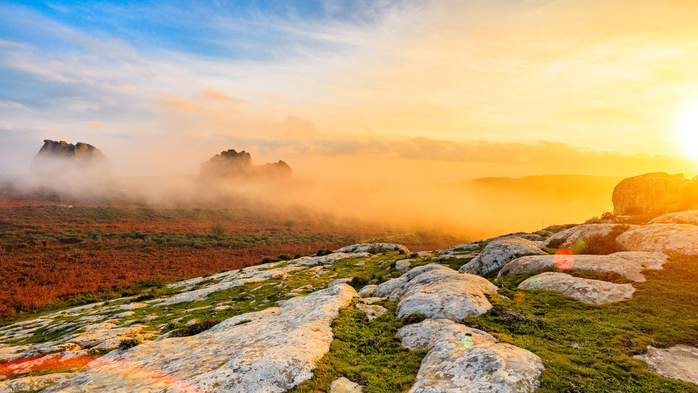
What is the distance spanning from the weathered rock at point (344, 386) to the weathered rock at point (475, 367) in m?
2.18

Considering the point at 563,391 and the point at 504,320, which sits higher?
the point at 563,391

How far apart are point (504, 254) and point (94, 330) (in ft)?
126

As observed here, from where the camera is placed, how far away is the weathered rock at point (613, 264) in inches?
733

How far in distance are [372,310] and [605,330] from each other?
11.8 metres

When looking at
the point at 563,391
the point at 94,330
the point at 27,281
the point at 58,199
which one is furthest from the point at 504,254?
the point at 58,199

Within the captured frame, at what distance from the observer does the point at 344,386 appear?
32.2 ft

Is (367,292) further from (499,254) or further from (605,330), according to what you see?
(605,330)

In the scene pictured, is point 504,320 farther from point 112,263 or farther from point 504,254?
point 112,263

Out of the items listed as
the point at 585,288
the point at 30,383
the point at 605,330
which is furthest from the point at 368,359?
the point at 30,383

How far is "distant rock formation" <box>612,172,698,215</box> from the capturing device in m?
44.3

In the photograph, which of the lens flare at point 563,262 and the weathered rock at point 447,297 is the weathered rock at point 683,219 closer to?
the lens flare at point 563,262

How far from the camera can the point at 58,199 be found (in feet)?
515

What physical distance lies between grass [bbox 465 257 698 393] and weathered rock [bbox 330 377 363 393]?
600cm

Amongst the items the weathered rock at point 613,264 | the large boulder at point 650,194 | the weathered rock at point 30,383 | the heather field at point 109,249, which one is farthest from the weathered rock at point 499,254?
the heather field at point 109,249
